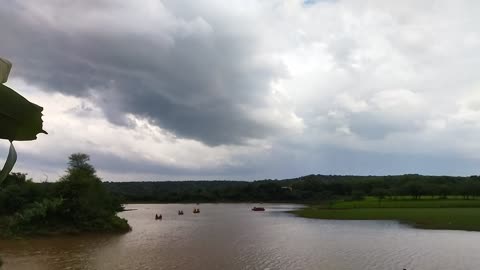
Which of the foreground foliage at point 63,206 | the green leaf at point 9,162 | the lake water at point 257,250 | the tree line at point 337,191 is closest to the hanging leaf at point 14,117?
the green leaf at point 9,162

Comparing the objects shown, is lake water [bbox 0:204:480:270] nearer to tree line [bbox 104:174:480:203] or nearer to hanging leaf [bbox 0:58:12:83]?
hanging leaf [bbox 0:58:12:83]

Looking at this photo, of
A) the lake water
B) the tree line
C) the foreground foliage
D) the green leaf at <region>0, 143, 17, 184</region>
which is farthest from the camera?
the tree line

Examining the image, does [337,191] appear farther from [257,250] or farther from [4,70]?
[4,70]

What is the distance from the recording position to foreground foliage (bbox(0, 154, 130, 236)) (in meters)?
44.0

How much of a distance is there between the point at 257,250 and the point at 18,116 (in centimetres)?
3432

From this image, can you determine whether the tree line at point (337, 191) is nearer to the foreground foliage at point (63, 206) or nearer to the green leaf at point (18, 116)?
the foreground foliage at point (63, 206)

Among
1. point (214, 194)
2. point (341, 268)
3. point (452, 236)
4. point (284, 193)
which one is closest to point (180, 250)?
point (341, 268)

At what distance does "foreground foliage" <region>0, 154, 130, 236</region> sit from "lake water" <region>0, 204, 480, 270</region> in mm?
2991

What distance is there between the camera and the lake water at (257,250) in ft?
92.0

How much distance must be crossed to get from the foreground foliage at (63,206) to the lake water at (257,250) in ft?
9.81

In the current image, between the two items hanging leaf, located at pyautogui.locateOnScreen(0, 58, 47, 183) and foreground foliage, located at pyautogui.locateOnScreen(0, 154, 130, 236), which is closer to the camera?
hanging leaf, located at pyautogui.locateOnScreen(0, 58, 47, 183)

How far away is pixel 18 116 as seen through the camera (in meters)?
1.02

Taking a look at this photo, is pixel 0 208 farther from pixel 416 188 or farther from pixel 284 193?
pixel 284 193

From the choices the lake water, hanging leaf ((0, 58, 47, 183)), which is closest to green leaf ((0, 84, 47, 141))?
hanging leaf ((0, 58, 47, 183))
